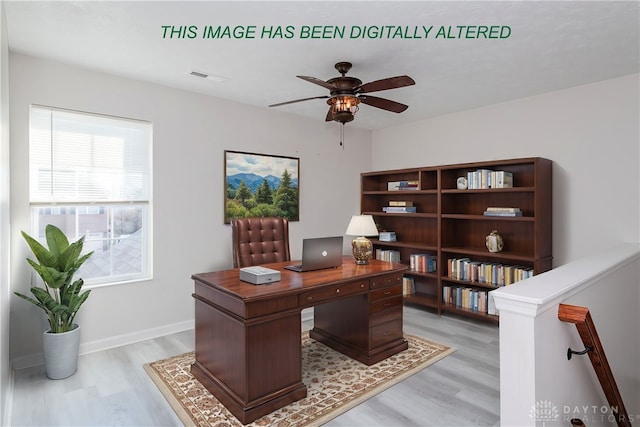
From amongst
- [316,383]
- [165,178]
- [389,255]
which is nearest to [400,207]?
[389,255]

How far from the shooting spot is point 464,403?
96.0 inches

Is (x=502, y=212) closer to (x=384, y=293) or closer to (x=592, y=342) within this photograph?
(x=384, y=293)

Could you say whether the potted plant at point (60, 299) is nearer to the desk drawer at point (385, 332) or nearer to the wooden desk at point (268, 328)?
the wooden desk at point (268, 328)

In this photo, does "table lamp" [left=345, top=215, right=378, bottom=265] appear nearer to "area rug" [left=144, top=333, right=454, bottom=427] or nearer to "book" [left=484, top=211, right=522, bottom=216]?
"area rug" [left=144, top=333, right=454, bottom=427]

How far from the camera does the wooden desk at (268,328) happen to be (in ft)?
7.30

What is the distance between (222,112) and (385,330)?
2.83 metres

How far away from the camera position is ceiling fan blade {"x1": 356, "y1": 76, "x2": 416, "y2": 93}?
7.93 ft

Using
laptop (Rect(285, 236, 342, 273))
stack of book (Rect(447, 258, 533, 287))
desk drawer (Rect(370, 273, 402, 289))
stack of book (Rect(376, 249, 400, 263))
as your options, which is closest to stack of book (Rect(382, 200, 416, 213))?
stack of book (Rect(376, 249, 400, 263))

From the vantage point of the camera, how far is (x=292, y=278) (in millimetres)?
2715

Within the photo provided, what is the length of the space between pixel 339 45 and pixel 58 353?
3094mm

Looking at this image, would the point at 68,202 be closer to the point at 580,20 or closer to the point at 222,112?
the point at 222,112

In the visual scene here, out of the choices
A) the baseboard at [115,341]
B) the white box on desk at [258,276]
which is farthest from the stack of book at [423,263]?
the baseboard at [115,341]

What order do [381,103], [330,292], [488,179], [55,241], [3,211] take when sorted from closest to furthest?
[3,211], [330,292], [55,241], [381,103], [488,179]

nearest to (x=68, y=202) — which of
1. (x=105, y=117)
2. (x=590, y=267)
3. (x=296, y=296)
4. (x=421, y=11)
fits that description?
(x=105, y=117)
